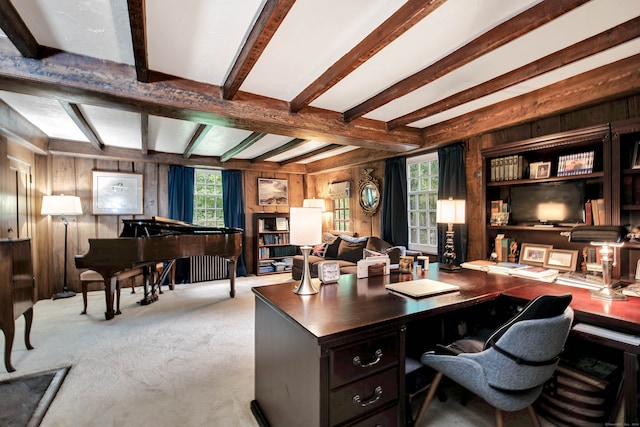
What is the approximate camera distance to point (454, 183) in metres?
3.62

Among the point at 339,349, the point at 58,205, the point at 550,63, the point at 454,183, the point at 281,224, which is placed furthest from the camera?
the point at 281,224

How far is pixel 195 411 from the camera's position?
1887mm

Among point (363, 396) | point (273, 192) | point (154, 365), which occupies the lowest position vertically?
point (154, 365)

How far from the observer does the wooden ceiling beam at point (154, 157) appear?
4461mm

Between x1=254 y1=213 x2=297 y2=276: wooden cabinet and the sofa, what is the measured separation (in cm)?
91

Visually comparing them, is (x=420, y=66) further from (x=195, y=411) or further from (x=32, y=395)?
(x=32, y=395)

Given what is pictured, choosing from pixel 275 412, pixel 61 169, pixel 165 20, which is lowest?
pixel 275 412

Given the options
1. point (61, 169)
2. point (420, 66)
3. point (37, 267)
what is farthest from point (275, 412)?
point (61, 169)

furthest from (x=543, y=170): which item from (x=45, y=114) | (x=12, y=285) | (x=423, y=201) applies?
(x=45, y=114)

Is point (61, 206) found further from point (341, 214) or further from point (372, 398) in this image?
point (372, 398)

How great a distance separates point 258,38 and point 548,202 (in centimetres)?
277

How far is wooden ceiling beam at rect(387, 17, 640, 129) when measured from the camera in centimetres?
179

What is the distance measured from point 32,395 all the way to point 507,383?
3045 millimetres

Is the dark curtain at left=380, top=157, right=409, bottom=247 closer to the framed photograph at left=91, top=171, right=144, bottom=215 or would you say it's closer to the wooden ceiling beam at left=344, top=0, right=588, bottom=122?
the wooden ceiling beam at left=344, top=0, right=588, bottom=122
